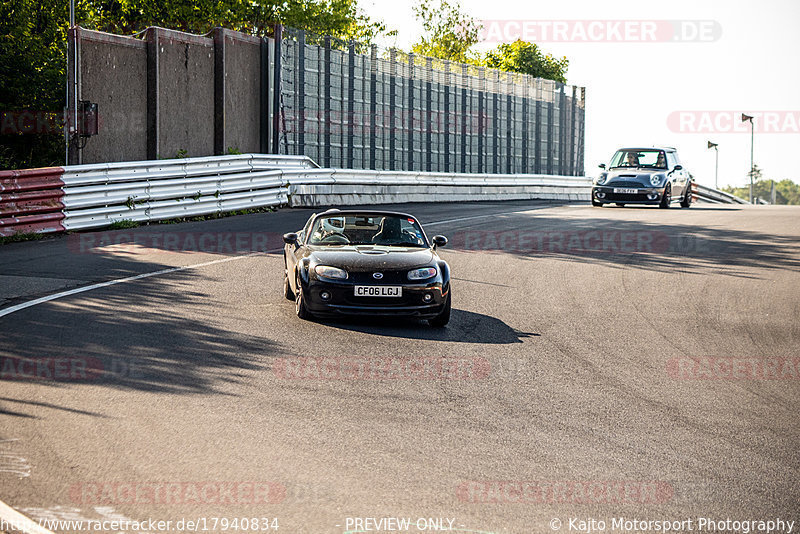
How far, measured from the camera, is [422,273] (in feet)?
32.5

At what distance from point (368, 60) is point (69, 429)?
22674mm

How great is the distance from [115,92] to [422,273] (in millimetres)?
13632

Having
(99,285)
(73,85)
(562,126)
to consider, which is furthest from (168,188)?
(562,126)

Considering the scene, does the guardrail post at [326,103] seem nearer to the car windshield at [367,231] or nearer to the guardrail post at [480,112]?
the guardrail post at [480,112]

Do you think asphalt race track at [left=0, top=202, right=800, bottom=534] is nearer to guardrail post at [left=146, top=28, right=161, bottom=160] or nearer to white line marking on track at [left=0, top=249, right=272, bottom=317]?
white line marking on track at [left=0, top=249, right=272, bottom=317]

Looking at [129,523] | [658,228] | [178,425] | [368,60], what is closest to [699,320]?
[178,425]

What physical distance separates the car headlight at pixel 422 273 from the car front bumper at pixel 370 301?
101 millimetres

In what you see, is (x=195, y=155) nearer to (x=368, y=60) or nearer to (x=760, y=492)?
(x=368, y=60)

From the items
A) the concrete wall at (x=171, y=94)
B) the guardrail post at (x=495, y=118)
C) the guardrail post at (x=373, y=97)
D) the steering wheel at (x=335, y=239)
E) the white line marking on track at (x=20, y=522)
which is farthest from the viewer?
the guardrail post at (x=495, y=118)

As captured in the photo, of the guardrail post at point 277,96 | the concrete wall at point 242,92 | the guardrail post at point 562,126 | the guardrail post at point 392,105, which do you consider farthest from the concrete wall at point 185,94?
the guardrail post at point 562,126

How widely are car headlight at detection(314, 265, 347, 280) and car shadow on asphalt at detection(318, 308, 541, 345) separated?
1.73 ft

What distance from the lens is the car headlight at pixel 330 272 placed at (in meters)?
9.79

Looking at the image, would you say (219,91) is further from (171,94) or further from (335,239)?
(335,239)

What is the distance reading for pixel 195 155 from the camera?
23422mm
